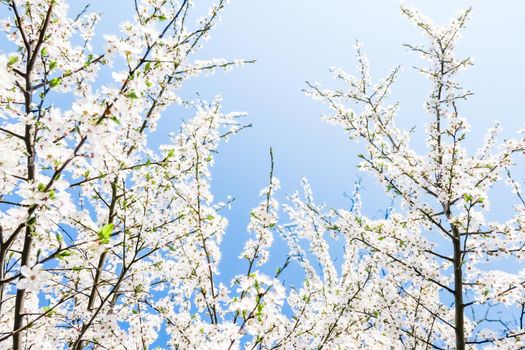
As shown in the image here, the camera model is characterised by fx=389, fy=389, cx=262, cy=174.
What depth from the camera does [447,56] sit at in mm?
6379

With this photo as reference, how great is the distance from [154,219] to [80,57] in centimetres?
205

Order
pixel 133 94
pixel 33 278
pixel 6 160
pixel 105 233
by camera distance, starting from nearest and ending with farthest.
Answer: pixel 6 160 → pixel 105 233 → pixel 33 278 → pixel 133 94

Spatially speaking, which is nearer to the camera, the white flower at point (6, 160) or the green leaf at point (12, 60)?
the white flower at point (6, 160)

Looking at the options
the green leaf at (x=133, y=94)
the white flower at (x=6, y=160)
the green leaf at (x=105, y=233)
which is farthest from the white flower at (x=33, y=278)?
the green leaf at (x=133, y=94)

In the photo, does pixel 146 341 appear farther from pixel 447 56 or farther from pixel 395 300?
pixel 447 56

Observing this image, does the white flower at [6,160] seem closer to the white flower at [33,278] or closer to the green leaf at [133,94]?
the white flower at [33,278]

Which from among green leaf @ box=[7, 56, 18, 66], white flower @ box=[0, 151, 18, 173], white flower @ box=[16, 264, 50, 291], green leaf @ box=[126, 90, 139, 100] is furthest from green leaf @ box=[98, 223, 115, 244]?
green leaf @ box=[7, 56, 18, 66]

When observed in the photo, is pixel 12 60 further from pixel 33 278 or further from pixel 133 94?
pixel 33 278

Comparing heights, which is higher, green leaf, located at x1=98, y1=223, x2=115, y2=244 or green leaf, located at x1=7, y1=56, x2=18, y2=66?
green leaf, located at x1=7, y1=56, x2=18, y2=66

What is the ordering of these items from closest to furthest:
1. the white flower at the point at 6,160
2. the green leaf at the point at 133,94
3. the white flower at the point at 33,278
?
the white flower at the point at 6,160
the white flower at the point at 33,278
the green leaf at the point at 133,94

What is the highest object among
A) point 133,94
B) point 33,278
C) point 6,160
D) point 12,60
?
point 12,60

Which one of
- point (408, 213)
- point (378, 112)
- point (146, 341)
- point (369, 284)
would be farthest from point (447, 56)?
point (146, 341)

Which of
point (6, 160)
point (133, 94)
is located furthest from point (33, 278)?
point (133, 94)

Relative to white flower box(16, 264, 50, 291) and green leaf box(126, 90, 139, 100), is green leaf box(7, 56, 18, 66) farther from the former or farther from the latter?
white flower box(16, 264, 50, 291)
